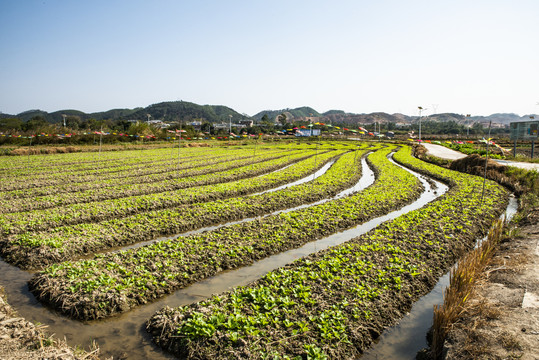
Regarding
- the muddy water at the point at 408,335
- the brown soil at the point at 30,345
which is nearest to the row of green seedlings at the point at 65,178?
the brown soil at the point at 30,345

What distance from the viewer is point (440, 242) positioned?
10.7 m

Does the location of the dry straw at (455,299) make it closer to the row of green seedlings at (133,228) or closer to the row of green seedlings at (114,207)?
the row of green seedlings at (133,228)

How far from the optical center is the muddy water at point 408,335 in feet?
20.3

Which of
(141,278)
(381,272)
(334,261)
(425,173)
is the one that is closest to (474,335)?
(381,272)

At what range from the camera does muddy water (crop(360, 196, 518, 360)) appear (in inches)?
244

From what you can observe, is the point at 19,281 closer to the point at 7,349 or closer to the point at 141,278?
the point at 141,278

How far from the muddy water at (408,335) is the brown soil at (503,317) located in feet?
2.28

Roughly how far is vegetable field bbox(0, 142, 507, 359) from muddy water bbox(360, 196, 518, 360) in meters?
0.21

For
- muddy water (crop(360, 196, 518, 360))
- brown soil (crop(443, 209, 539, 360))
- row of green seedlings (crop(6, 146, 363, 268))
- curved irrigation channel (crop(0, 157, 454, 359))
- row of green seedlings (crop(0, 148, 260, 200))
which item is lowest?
muddy water (crop(360, 196, 518, 360))

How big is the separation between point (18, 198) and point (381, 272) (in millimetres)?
17393

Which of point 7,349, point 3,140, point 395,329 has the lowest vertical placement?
point 395,329

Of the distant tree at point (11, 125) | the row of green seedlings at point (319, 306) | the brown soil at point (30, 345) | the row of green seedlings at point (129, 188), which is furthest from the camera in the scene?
the distant tree at point (11, 125)

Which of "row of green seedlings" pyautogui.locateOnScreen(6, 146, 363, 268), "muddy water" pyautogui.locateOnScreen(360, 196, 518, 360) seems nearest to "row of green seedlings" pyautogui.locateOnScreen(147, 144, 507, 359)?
"muddy water" pyautogui.locateOnScreen(360, 196, 518, 360)

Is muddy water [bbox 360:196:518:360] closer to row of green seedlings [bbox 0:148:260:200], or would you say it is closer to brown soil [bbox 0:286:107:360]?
brown soil [bbox 0:286:107:360]
